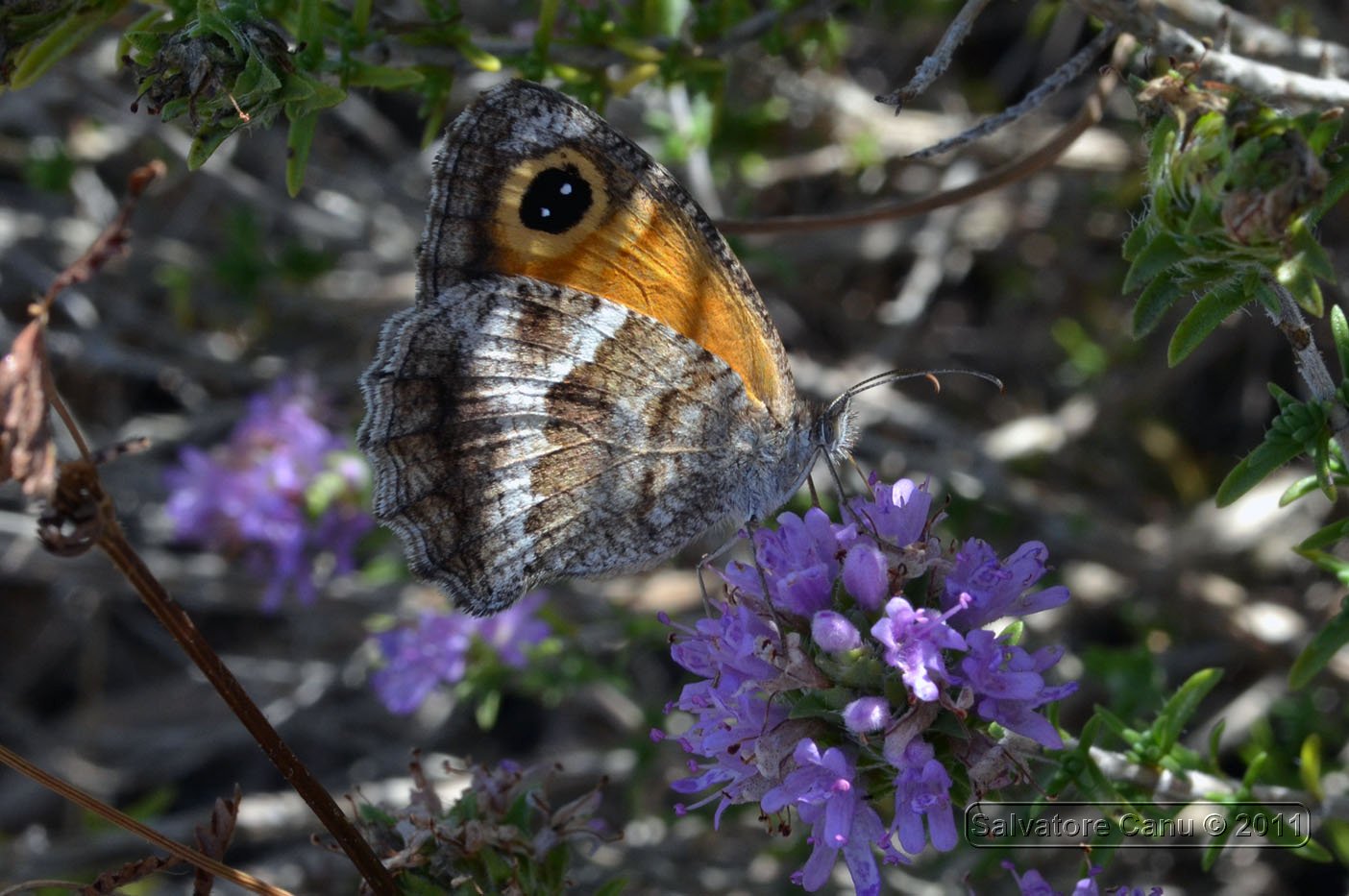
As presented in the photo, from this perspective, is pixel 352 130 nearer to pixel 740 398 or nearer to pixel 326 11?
pixel 326 11

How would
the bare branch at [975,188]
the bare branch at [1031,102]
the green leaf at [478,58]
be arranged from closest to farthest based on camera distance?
the bare branch at [1031,102]
the green leaf at [478,58]
the bare branch at [975,188]

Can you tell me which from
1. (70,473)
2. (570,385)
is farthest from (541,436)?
(70,473)

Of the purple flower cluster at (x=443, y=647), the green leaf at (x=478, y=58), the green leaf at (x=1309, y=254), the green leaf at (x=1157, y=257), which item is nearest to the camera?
the green leaf at (x=1309, y=254)

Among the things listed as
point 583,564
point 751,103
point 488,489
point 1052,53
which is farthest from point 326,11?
point 1052,53

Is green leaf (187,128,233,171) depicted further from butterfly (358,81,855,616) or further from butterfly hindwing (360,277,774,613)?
butterfly hindwing (360,277,774,613)

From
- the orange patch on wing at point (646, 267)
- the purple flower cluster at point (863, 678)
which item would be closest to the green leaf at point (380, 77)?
the orange patch on wing at point (646, 267)

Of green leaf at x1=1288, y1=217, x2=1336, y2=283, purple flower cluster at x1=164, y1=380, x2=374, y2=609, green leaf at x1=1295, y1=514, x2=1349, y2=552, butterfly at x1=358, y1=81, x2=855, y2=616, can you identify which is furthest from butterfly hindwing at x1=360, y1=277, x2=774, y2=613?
purple flower cluster at x1=164, y1=380, x2=374, y2=609

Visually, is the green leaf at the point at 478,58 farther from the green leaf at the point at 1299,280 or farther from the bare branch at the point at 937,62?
the green leaf at the point at 1299,280
